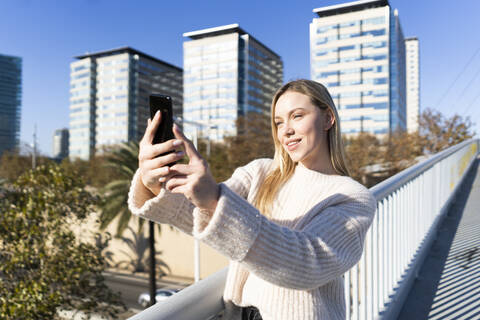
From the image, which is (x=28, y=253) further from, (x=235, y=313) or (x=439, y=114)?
(x=439, y=114)

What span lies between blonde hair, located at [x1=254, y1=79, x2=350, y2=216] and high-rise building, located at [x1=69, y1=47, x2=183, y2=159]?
99.2 meters

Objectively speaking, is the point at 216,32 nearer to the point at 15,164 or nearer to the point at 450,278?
the point at 15,164

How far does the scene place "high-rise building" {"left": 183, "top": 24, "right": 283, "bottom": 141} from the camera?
3420 inches

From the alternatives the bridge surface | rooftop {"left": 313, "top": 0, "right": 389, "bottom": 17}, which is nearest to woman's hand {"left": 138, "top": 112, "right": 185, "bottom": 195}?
the bridge surface

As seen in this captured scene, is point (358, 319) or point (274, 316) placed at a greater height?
point (274, 316)

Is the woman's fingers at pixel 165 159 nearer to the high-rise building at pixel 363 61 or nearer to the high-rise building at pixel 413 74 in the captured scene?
the high-rise building at pixel 363 61

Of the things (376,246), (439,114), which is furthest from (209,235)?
(439,114)

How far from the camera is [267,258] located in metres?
0.78

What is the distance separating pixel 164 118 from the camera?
827 millimetres

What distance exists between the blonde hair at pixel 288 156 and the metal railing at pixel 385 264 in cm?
28

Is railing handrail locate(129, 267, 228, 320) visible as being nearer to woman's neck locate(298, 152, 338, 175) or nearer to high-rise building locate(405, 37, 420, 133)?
woman's neck locate(298, 152, 338, 175)

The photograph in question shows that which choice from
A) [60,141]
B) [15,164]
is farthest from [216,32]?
[60,141]

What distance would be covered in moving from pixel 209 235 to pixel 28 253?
1066 cm

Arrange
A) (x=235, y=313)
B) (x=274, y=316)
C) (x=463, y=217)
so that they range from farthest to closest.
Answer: (x=463, y=217) < (x=235, y=313) < (x=274, y=316)
